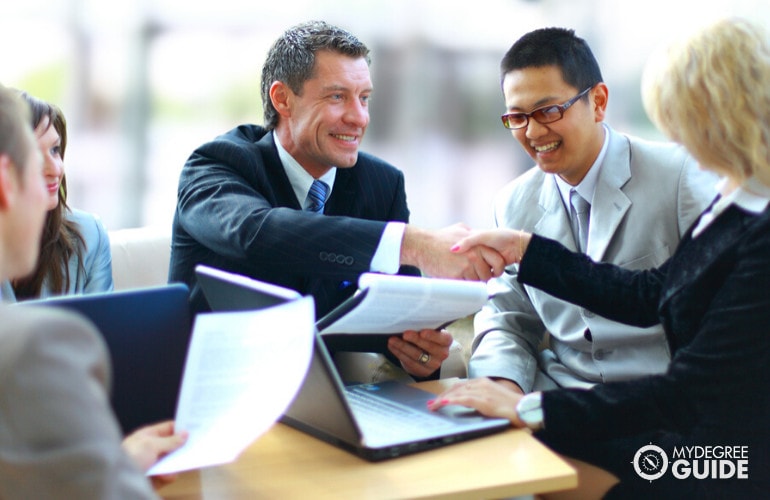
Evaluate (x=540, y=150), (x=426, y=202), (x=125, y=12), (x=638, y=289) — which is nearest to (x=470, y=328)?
(x=426, y=202)

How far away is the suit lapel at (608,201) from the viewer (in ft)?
7.23

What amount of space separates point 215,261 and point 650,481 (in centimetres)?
118

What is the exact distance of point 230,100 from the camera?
317cm

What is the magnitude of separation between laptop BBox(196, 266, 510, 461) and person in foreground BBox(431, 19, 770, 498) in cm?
5

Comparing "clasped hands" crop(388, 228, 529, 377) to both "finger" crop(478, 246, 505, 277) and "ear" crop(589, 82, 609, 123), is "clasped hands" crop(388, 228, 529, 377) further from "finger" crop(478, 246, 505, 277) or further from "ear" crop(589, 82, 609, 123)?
"ear" crop(589, 82, 609, 123)

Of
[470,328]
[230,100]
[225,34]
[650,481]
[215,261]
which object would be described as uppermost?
[225,34]

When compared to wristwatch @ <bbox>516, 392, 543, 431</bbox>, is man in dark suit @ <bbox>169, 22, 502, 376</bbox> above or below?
above

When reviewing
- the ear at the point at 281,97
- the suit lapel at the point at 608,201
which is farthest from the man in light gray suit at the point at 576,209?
the ear at the point at 281,97

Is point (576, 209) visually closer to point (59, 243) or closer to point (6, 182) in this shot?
point (59, 243)

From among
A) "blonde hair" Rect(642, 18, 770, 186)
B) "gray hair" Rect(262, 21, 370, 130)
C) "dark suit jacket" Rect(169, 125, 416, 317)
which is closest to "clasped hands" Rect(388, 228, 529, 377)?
"dark suit jacket" Rect(169, 125, 416, 317)

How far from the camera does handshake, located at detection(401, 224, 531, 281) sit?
6.40ft

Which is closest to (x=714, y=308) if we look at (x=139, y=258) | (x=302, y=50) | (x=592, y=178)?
(x=592, y=178)

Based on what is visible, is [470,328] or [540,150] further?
[470,328]

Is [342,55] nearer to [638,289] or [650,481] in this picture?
[638,289]
